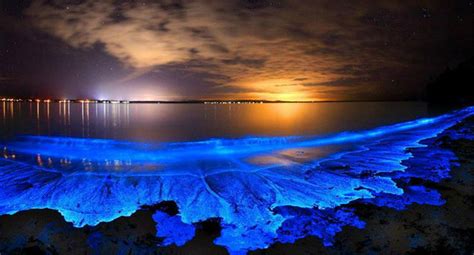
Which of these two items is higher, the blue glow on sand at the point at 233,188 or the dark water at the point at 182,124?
the dark water at the point at 182,124

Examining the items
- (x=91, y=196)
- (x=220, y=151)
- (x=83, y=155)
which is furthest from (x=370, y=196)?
(x=83, y=155)

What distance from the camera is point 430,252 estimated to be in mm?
2998

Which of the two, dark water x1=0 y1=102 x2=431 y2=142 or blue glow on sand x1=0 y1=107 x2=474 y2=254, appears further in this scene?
dark water x1=0 y1=102 x2=431 y2=142

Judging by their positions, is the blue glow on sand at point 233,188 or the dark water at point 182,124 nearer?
the blue glow on sand at point 233,188

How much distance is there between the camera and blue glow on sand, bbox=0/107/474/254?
151 inches

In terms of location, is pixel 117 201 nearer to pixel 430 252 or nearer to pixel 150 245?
pixel 150 245

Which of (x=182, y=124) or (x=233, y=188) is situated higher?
(x=182, y=124)

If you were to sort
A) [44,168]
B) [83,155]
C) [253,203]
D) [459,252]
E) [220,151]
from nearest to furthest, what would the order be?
[459,252], [253,203], [44,168], [83,155], [220,151]

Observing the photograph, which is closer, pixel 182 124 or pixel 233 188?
pixel 233 188

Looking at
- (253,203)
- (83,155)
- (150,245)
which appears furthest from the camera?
(83,155)

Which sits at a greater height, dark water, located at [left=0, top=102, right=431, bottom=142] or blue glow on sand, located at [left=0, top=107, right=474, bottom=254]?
dark water, located at [left=0, top=102, right=431, bottom=142]

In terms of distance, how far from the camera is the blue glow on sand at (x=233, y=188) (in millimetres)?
3832

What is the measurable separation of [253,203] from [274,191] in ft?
2.51

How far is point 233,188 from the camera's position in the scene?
548cm
